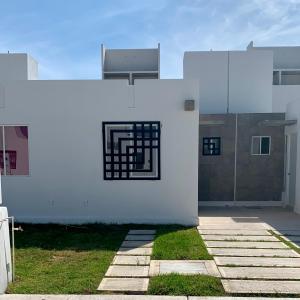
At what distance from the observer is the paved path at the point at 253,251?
439 cm

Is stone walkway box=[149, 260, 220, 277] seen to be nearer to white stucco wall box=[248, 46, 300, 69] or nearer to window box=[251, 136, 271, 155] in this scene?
window box=[251, 136, 271, 155]

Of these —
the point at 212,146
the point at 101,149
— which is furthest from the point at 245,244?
the point at 212,146

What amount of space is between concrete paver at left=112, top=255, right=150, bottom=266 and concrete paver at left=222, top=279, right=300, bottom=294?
57.7 inches

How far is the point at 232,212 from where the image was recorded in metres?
9.75

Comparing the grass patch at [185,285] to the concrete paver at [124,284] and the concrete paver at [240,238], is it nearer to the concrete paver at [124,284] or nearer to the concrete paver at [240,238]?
the concrete paver at [124,284]

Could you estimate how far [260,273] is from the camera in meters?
4.77

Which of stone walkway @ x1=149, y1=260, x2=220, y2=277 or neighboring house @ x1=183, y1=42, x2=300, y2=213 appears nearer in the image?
stone walkway @ x1=149, y1=260, x2=220, y2=277

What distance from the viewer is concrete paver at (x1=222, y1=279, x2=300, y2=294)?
4137 millimetres

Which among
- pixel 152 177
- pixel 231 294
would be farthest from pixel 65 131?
pixel 231 294

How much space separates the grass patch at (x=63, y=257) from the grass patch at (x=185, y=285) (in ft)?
2.89

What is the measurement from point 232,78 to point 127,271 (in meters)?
12.0

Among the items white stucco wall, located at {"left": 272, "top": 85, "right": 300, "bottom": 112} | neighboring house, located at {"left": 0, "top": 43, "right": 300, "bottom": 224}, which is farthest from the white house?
white stucco wall, located at {"left": 272, "top": 85, "right": 300, "bottom": 112}

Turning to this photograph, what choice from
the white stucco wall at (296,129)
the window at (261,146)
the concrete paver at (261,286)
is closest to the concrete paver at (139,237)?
Result: the concrete paver at (261,286)

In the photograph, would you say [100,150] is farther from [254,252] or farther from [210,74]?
[210,74]
